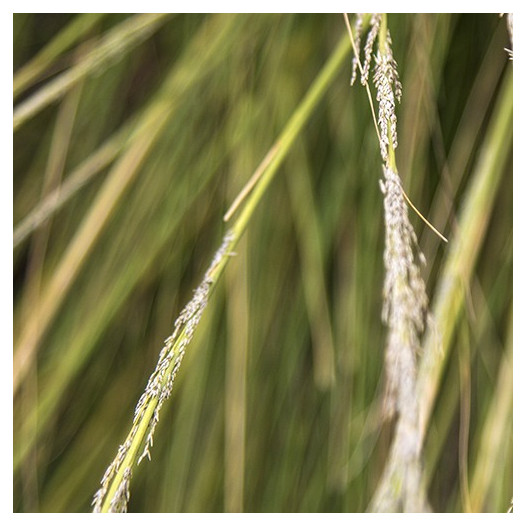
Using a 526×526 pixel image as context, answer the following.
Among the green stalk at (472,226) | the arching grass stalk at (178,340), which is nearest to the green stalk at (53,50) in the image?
the arching grass stalk at (178,340)

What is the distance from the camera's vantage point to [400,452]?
0.46 metres

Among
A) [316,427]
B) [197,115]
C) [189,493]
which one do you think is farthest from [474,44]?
[189,493]

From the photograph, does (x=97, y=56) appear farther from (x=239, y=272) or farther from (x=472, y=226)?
(x=472, y=226)

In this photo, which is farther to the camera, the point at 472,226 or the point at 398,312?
the point at 472,226

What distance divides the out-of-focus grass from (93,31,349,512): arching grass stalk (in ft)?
0.04

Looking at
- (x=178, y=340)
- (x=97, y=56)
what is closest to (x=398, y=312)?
(x=178, y=340)

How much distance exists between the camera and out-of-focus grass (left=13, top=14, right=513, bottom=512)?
0.65m

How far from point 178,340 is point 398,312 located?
21 cm

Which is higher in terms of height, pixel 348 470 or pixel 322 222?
pixel 322 222

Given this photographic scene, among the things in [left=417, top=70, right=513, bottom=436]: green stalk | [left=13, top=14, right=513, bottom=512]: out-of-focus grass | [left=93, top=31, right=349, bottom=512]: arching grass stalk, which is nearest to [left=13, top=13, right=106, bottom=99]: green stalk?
[left=13, top=14, right=513, bottom=512]: out-of-focus grass

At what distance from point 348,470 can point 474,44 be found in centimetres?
44

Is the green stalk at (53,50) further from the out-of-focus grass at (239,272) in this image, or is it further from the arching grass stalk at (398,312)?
the arching grass stalk at (398,312)

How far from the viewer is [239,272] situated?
2.16ft

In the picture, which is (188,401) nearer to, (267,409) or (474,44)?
(267,409)
